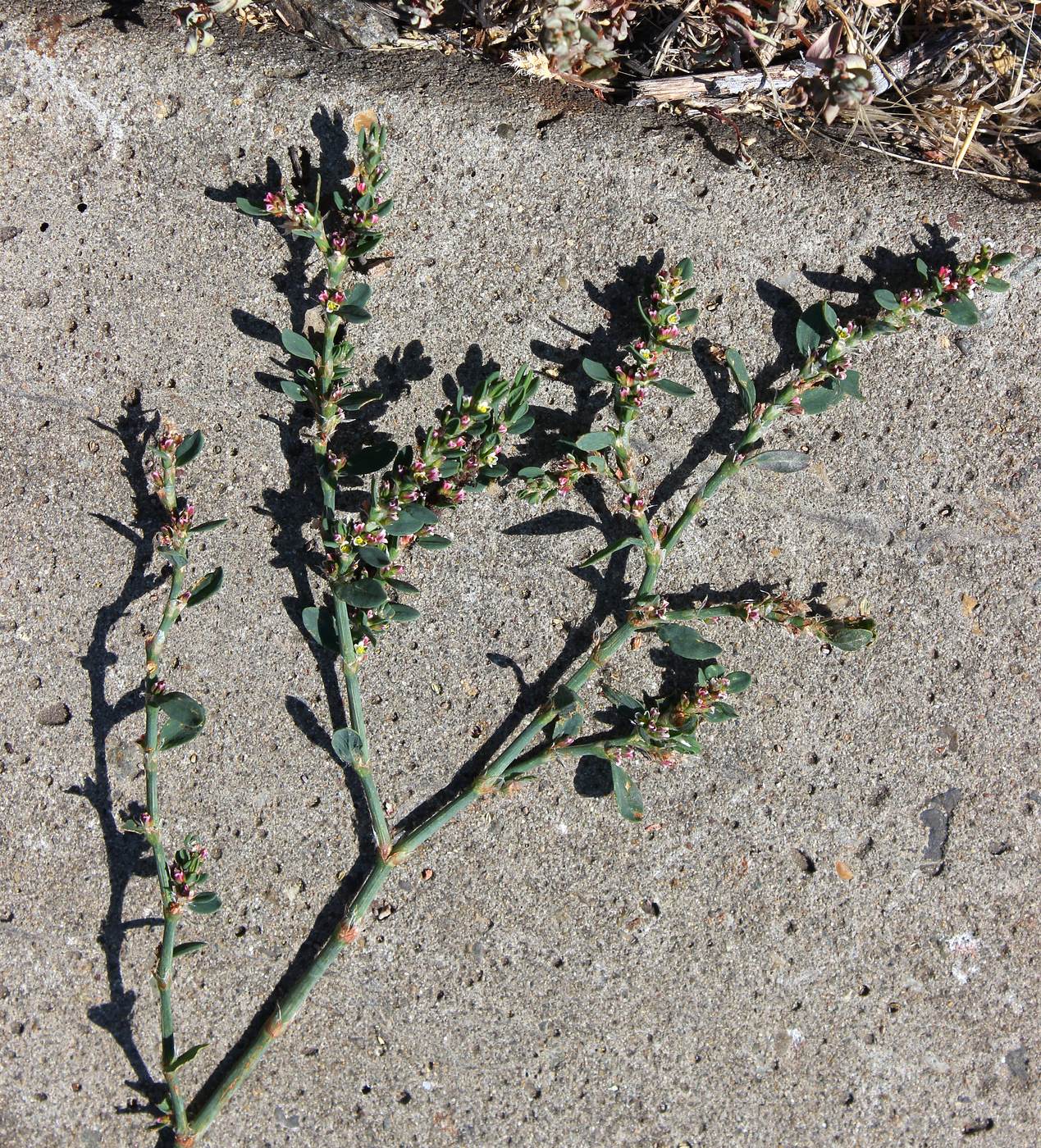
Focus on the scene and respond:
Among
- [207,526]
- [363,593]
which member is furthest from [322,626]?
[207,526]

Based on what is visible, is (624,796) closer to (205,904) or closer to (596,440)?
(596,440)

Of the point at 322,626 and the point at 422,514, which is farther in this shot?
the point at 322,626

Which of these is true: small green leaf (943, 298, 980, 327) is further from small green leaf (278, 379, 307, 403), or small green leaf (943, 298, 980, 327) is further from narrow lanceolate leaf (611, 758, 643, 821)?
small green leaf (278, 379, 307, 403)

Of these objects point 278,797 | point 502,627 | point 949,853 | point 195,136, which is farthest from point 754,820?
point 195,136

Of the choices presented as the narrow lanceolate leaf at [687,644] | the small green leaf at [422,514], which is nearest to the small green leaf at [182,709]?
the small green leaf at [422,514]

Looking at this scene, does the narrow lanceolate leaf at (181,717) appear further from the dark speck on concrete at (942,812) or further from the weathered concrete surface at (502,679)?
the dark speck on concrete at (942,812)

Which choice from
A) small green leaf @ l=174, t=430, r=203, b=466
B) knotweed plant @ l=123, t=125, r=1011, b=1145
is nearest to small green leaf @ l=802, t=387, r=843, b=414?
knotweed plant @ l=123, t=125, r=1011, b=1145

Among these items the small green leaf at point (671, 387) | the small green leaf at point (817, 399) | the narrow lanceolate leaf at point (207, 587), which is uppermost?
the small green leaf at point (817, 399)

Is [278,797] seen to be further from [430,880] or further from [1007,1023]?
[1007,1023]
